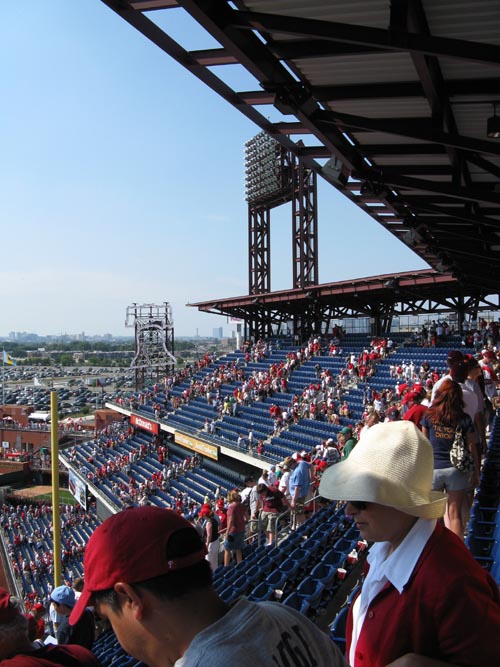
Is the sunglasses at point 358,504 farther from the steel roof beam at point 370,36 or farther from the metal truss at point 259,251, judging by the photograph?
the metal truss at point 259,251

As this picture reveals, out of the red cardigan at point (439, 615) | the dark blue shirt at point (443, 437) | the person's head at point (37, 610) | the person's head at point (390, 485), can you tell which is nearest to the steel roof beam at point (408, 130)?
the dark blue shirt at point (443, 437)

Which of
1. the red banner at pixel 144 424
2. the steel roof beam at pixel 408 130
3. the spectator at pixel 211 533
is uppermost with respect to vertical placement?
the steel roof beam at pixel 408 130

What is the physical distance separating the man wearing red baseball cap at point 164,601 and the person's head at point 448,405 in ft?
7.85

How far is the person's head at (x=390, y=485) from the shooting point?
1.57 meters

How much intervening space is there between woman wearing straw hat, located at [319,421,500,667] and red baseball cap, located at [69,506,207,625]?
0.55 m

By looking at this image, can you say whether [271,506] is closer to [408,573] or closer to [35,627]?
[35,627]

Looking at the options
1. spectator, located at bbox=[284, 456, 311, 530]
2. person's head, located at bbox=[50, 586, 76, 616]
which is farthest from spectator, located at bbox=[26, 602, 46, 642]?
spectator, located at bbox=[284, 456, 311, 530]

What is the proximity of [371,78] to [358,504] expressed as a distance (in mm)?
3247

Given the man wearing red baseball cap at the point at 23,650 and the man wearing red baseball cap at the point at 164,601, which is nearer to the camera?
the man wearing red baseball cap at the point at 164,601

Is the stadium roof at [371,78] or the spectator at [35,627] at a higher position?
the stadium roof at [371,78]

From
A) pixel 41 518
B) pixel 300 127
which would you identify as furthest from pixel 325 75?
pixel 41 518

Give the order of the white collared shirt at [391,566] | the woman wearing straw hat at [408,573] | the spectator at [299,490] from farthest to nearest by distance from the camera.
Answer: the spectator at [299,490] < the white collared shirt at [391,566] < the woman wearing straw hat at [408,573]

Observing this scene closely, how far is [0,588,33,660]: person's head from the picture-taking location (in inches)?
80.1

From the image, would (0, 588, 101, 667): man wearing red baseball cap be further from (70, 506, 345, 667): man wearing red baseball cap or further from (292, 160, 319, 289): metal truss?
(292, 160, 319, 289): metal truss
